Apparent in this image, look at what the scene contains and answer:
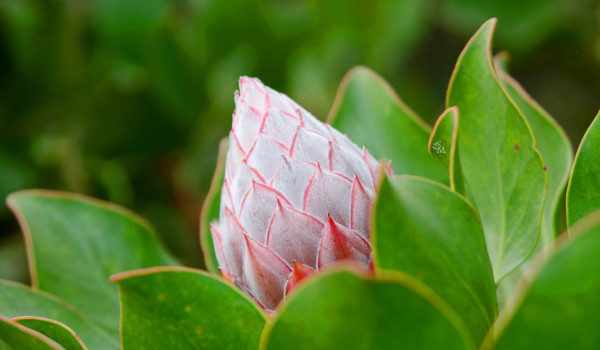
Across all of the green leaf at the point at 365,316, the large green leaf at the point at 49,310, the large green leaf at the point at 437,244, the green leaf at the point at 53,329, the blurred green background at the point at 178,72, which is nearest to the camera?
the green leaf at the point at 365,316

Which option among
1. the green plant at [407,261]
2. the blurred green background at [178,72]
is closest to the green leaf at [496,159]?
the green plant at [407,261]

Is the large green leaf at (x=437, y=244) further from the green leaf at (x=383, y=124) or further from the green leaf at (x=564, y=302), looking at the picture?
the green leaf at (x=383, y=124)

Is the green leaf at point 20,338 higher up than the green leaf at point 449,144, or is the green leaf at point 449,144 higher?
the green leaf at point 449,144

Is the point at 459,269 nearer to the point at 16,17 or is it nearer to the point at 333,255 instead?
the point at 333,255

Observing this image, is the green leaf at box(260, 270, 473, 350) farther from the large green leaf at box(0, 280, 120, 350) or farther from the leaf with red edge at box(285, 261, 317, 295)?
the large green leaf at box(0, 280, 120, 350)

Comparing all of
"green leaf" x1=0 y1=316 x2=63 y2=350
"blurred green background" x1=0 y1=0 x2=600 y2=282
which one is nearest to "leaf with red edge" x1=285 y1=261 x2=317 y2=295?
"green leaf" x1=0 y1=316 x2=63 y2=350

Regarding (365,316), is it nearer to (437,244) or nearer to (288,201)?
(437,244)

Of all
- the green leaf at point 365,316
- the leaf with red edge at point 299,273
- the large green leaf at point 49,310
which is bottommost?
the large green leaf at point 49,310
